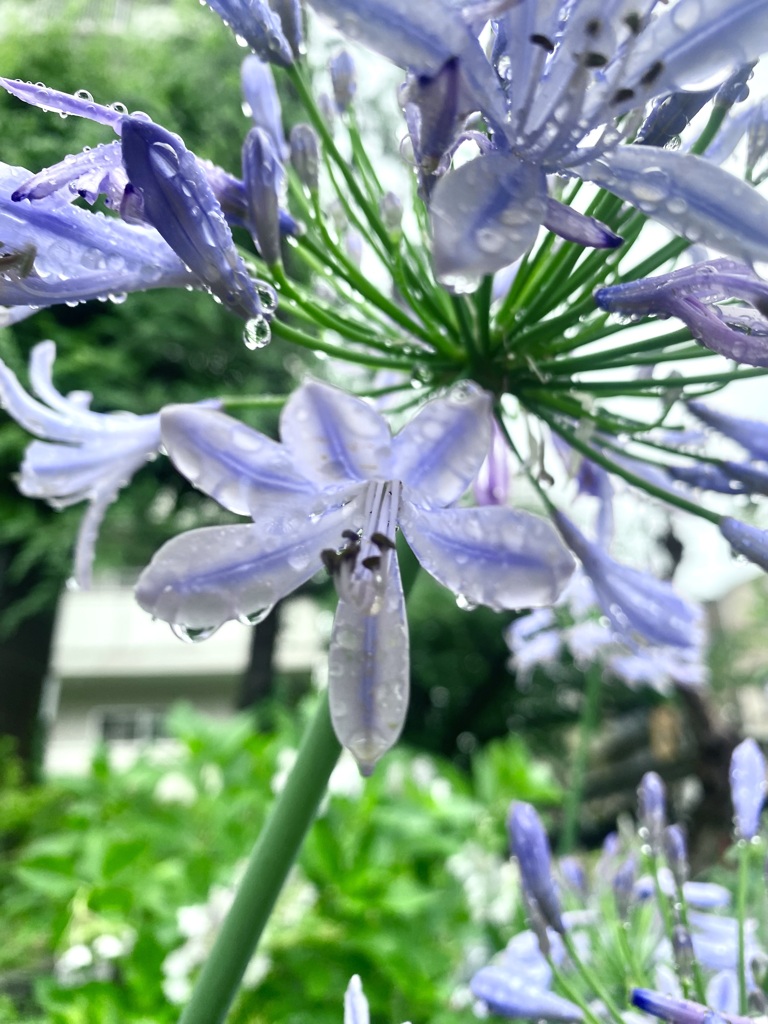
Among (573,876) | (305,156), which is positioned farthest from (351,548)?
A: (573,876)

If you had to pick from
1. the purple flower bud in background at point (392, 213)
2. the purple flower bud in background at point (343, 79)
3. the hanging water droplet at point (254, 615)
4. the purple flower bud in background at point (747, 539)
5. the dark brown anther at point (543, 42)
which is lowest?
the hanging water droplet at point (254, 615)

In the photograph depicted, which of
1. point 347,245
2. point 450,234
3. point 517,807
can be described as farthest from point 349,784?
point 450,234

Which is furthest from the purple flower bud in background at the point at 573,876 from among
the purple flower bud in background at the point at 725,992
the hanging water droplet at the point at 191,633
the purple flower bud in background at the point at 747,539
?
the hanging water droplet at the point at 191,633

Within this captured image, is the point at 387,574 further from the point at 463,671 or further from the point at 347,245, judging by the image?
the point at 463,671

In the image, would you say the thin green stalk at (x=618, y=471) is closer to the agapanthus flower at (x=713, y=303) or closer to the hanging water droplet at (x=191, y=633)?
the agapanthus flower at (x=713, y=303)

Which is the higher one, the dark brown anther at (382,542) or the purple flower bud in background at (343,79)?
the purple flower bud in background at (343,79)

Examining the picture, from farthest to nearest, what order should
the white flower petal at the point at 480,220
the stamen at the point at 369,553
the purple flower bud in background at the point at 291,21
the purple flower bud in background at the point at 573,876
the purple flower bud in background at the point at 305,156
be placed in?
the purple flower bud in background at the point at 573,876 → the purple flower bud in background at the point at 305,156 → the purple flower bud in background at the point at 291,21 → the stamen at the point at 369,553 → the white flower petal at the point at 480,220

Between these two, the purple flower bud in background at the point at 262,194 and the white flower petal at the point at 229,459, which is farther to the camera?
the purple flower bud in background at the point at 262,194
